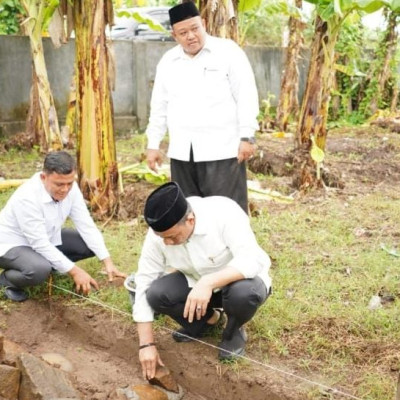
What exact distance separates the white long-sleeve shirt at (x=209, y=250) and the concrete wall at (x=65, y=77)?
261 inches

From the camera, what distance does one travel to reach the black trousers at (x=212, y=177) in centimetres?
427

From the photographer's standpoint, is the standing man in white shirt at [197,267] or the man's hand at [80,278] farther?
the man's hand at [80,278]

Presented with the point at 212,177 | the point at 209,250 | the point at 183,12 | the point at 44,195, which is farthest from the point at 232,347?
the point at 183,12

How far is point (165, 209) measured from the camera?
9.33 ft

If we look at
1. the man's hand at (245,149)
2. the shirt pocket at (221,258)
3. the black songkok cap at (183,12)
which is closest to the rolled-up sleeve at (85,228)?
the man's hand at (245,149)

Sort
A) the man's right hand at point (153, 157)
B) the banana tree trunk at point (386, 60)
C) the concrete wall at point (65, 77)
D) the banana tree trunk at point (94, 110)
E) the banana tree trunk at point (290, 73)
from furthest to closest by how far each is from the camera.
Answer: the banana tree trunk at point (386, 60) → the banana tree trunk at point (290, 73) → the concrete wall at point (65, 77) → the banana tree trunk at point (94, 110) → the man's right hand at point (153, 157)

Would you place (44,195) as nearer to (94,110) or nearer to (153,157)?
(153,157)

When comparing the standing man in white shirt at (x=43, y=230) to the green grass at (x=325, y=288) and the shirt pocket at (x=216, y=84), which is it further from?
the shirt pocket at (x=216, y=84)

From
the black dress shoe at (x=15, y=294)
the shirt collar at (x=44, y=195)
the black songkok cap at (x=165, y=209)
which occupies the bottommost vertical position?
the black dress shoe at (x=15, y=294)

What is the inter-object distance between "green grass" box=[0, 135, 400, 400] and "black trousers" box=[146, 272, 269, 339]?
30 centimetres

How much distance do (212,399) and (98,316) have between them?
100cm

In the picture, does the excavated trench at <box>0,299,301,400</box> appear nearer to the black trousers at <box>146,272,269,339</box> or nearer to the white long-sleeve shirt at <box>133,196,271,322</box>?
the black trousers at <box>146,272,269,339</box>

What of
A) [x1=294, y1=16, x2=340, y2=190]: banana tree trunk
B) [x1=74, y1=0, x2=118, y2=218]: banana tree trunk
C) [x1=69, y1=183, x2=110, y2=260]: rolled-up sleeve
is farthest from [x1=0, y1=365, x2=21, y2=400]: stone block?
[x1=294, y1=16, x2=340, y2=190]: banana tree trunk

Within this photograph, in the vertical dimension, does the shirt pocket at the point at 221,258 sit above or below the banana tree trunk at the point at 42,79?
below
